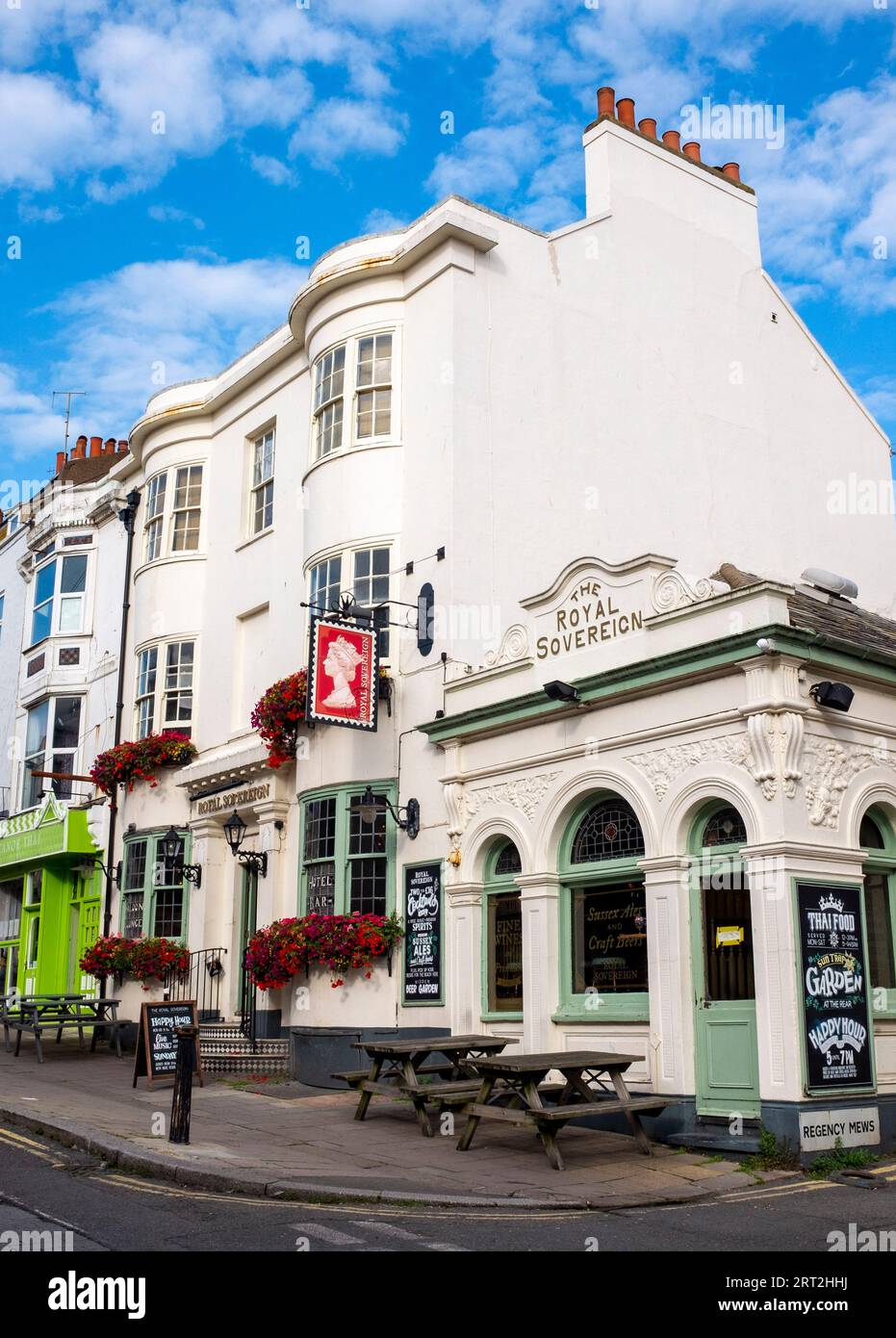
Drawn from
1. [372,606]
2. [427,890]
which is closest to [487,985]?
[427,890]

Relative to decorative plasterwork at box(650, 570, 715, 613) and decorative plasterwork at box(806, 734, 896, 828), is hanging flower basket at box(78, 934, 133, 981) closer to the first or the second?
decorative plasterwork at box(650, 570, 715, 613)

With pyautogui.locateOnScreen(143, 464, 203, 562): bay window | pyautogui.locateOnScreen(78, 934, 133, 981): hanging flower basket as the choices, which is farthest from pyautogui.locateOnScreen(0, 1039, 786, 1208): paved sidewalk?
pyautogui.locateOnScreen(143, 464, 203, 562): bay window

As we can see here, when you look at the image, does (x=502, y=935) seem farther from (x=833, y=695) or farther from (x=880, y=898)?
(x=833, y=695)

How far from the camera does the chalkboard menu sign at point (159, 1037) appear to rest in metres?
15.3

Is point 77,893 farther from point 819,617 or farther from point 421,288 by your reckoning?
point 819,617

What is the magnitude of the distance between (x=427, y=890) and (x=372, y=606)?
156 inches

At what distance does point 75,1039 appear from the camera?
23.7m

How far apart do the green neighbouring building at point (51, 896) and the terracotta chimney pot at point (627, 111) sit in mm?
15847

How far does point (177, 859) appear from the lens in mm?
21062

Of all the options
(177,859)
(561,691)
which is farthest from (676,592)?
(177,859)

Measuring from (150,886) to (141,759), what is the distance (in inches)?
84.6

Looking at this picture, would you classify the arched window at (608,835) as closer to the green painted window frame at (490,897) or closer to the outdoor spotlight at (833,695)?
the green painted window frame at (490,897)

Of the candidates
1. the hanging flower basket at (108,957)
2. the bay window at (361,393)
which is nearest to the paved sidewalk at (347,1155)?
the hanging flower basket at (108,957)

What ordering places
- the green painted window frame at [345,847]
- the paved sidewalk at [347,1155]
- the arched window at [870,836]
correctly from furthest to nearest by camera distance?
the green painted window frame at [345,847], the arched window at [870,836], the paved sidewalk at [347,1155]
